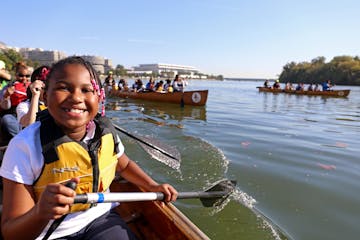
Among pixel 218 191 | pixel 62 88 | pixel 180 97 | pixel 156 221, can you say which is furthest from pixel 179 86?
pixel 62 88

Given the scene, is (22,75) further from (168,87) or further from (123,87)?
(123,87)

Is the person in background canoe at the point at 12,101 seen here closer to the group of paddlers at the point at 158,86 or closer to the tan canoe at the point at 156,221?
the tan canoe at the point at 156,221

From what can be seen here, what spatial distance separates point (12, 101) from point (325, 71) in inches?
3145

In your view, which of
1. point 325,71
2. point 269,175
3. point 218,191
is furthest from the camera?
point 325,71

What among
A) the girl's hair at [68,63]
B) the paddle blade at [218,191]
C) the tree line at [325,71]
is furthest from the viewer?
the tree line at [325,71]

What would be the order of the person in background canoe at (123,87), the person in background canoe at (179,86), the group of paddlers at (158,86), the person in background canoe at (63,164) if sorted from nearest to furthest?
the person in background canoe at (63,164)
the person in background canoe at (179,86)
the group of paddlers at (158,86)
the person in background canoe at (123,87)

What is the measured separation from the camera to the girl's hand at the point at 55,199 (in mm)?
1340

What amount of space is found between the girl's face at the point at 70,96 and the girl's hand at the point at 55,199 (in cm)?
52

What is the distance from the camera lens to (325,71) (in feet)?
243

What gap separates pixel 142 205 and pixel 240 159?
4.03 m

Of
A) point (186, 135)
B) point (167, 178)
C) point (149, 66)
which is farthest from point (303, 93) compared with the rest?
point (149, 66)

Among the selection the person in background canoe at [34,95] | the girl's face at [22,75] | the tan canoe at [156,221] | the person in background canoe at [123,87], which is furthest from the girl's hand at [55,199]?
the person in background canoe at [123,87]

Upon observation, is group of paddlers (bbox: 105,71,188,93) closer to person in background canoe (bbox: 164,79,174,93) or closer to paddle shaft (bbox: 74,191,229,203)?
person in background canoe (bbox: 164,79,174,93)

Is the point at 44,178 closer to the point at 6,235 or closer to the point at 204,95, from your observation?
the point at 6,235
